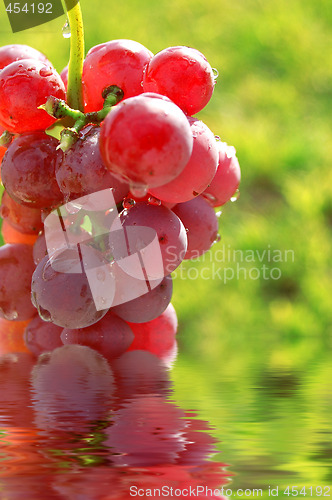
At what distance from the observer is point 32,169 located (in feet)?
1.84

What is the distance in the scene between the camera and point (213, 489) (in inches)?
11.9

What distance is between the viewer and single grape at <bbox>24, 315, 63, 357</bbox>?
0.66m

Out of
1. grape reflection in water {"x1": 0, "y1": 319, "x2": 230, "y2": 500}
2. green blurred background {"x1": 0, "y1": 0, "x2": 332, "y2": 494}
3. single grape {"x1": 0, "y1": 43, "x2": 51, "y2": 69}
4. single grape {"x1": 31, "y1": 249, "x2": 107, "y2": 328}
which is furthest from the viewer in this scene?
single grape {"x1": 0, "y1": 43, "x2": 51, "y2": 69}

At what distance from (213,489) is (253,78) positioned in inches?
64.7

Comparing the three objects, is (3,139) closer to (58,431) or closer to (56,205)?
(56,205)

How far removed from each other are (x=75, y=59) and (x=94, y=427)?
32cm

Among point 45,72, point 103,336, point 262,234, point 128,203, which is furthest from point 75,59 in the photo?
point 262,234

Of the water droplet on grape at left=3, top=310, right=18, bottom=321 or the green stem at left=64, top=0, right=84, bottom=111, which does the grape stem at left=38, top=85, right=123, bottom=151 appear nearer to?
the green stem at left=64, top=0, right=84, bottom=111

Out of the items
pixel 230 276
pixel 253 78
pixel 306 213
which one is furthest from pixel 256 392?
pixel 253 78

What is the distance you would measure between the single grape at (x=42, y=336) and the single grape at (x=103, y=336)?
0.03 meters

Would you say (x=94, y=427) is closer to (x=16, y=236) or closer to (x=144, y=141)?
(x=144, y=141)

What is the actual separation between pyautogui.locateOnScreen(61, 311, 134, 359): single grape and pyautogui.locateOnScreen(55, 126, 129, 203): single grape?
0.48ft

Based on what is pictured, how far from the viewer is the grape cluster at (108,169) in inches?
17.9

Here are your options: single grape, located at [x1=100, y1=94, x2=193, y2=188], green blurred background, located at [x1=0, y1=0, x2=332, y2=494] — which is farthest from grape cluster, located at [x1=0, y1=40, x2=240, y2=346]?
green blurred background, located at [x1=0, y1=0, x2=332, y2=494]
